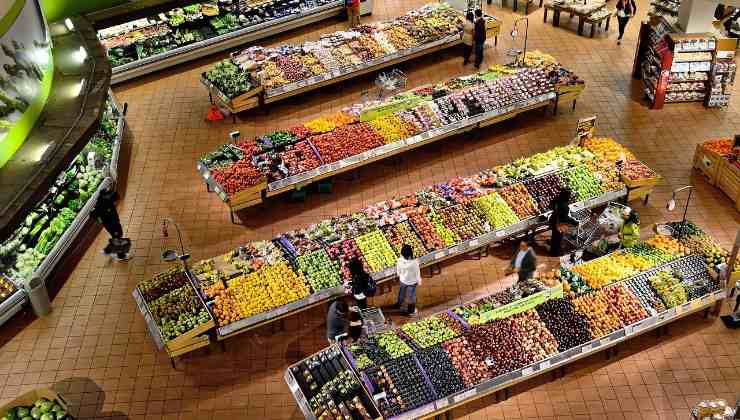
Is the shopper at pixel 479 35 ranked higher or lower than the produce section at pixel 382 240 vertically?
higher

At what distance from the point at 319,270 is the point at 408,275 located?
133 centimetres

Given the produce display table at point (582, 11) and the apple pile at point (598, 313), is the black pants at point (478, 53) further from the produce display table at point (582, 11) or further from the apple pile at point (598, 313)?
the apple pile at point (598, 313)

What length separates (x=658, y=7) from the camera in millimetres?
17234

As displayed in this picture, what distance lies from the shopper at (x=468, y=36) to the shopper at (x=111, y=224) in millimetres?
8448

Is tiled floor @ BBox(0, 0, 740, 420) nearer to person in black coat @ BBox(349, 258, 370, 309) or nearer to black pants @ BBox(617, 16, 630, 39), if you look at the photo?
A: black pants @ BBox(617, 16, 630, 39)

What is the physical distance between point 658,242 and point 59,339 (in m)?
8.74

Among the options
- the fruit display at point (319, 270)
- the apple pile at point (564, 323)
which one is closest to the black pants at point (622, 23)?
the apple pile at point (564, 323)

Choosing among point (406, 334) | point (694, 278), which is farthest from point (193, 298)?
point (694, 278)

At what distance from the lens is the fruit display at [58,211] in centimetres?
1166

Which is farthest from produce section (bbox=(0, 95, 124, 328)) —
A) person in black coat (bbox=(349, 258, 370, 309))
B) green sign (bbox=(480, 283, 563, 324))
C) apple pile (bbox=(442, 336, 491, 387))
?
green sign (bbox=(480, 283, 563, 324))

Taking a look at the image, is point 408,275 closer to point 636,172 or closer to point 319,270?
point 319,270

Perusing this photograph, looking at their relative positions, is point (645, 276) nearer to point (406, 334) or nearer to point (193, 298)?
point (406, 334)

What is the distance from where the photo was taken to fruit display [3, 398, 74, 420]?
913cm

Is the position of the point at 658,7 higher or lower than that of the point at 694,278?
higher
